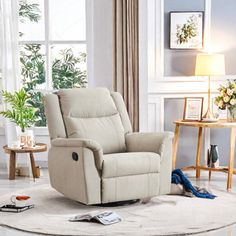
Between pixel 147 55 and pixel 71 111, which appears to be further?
pixel 147 55

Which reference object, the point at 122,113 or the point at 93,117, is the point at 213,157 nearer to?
the point at 122,113

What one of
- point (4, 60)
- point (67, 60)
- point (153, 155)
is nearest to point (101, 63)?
point (67, 60)

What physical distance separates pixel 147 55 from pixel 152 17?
15.3 inches

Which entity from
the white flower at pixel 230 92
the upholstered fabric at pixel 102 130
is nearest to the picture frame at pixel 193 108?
the white flower at pixel 230 92

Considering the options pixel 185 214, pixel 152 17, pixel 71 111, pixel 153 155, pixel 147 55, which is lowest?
pixel 185 214

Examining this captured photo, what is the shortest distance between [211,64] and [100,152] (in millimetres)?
1776

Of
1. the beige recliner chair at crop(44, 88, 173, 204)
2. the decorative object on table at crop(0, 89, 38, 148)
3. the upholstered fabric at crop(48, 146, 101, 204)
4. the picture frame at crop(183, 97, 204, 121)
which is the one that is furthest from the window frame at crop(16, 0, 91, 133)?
the upholstered fabric at crop(48, 146, 101, 204)

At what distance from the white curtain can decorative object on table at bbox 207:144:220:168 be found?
6.96 ft

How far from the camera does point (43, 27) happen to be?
21.5 feet

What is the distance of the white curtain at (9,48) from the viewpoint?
20.8 feet

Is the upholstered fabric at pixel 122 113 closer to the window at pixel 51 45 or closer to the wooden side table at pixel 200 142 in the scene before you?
the wooden side table at pixel 200 142

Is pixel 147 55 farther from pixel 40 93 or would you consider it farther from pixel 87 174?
pixel 87 174

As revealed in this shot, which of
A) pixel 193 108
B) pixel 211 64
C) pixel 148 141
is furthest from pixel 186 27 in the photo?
pixel 148 141

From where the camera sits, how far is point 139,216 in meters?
4.27
